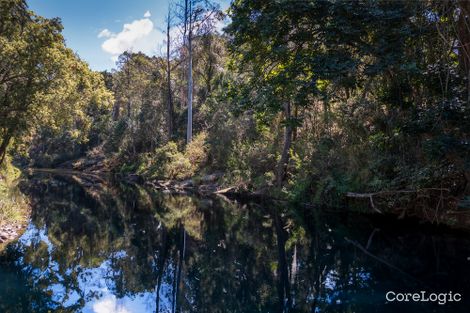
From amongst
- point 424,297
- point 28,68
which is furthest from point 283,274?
point 28,68

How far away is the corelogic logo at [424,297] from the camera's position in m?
5.69

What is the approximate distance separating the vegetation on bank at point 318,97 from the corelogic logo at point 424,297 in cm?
258

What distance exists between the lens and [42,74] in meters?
13.3

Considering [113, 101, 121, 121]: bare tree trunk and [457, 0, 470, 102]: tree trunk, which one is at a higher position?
[113, 101, 121, 121]: bare tree trunk

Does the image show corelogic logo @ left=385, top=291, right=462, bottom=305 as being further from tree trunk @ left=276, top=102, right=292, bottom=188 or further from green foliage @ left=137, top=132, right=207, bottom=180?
green foliage @ left=137, top=132, right=207, bottom=180

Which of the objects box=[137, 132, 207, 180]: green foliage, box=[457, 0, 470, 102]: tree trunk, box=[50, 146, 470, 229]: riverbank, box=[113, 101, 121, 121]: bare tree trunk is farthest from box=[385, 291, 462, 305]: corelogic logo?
box=[113, 101, 121, 121]: bare tree trunk

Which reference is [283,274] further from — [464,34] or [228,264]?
[464,34]

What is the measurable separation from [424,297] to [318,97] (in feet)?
16.4

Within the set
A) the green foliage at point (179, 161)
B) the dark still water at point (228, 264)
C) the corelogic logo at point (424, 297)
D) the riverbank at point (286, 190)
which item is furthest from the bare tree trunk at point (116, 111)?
the corelogic logo at point (424, 297)

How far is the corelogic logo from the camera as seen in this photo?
224 inches

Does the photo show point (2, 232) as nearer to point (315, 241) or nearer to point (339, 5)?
point (315, 241)

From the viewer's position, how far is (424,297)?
5809 millimetres

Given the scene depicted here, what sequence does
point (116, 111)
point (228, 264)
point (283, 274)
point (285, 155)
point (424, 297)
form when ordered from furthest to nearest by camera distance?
point (116, 111) → point (285, 155) → point (228, 264) → point (283, 274) → point (424, 297)

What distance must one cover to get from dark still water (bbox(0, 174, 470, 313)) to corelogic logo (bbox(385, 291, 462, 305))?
10 centimetres
